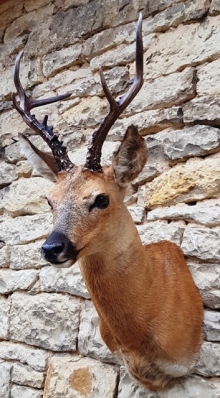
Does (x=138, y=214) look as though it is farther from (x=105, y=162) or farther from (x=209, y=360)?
(x=209, y=360)

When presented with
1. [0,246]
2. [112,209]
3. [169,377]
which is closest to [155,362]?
[169,377]

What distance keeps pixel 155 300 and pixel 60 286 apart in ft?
2.89

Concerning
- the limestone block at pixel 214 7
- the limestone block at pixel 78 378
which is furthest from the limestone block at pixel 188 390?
the limestone block at pixel 214 7

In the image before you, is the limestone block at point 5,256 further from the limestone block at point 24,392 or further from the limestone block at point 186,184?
the limestone block at point 186,184

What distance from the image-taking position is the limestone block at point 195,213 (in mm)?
2656

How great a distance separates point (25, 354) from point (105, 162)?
4.08ft

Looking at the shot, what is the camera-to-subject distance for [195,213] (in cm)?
273

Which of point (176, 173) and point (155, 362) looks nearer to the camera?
point (155, 362)

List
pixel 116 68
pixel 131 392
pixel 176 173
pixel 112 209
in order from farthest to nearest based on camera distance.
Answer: pixel 116 68 < pixel 176 173 < pixel 131 392 < pixel 112 209

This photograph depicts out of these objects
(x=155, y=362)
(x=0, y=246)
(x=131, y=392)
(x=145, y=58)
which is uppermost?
(x=145, y=58)

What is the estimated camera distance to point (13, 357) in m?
3.30

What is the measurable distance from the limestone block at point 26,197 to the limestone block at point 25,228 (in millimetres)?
50

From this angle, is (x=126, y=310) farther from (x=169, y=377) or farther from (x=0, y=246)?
(x=0, y=246)

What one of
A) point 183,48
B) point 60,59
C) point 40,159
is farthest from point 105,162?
point 60,59
